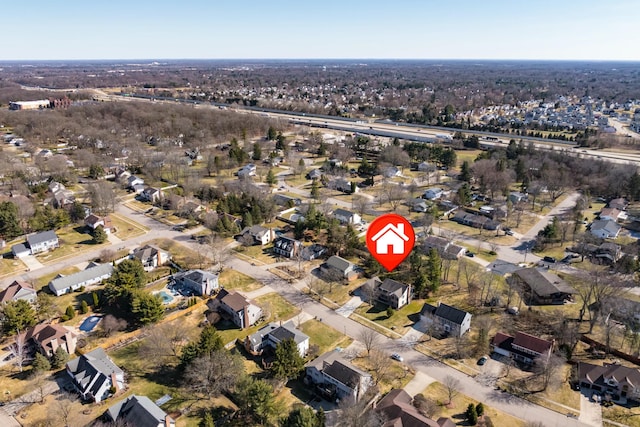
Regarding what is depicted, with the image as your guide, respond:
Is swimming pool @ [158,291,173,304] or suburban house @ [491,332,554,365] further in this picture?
swimming pool @ [158,291,173,304]

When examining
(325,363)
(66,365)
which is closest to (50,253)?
(66,365)

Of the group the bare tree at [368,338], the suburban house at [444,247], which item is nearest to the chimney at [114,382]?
the bare tree at [368,338]

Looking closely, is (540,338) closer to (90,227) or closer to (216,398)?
(216,398)

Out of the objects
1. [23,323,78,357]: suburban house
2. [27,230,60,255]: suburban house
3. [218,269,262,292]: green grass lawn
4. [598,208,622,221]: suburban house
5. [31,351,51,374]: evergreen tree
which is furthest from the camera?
[598,208,622,221]: suburban house

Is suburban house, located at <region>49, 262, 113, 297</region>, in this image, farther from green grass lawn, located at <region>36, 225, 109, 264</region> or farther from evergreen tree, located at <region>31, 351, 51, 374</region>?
evergreen tree, located at <region>31, 351, 51, 374</region>

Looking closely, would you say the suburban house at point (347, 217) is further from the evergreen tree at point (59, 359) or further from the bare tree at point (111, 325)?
the evergreen tree at point (59, 359)

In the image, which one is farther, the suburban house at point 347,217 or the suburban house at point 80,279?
the suburban house at point 347,217

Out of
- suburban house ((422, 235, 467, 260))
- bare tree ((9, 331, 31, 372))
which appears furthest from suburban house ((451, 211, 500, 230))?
bare tree ((9, 331, 31, 372))
